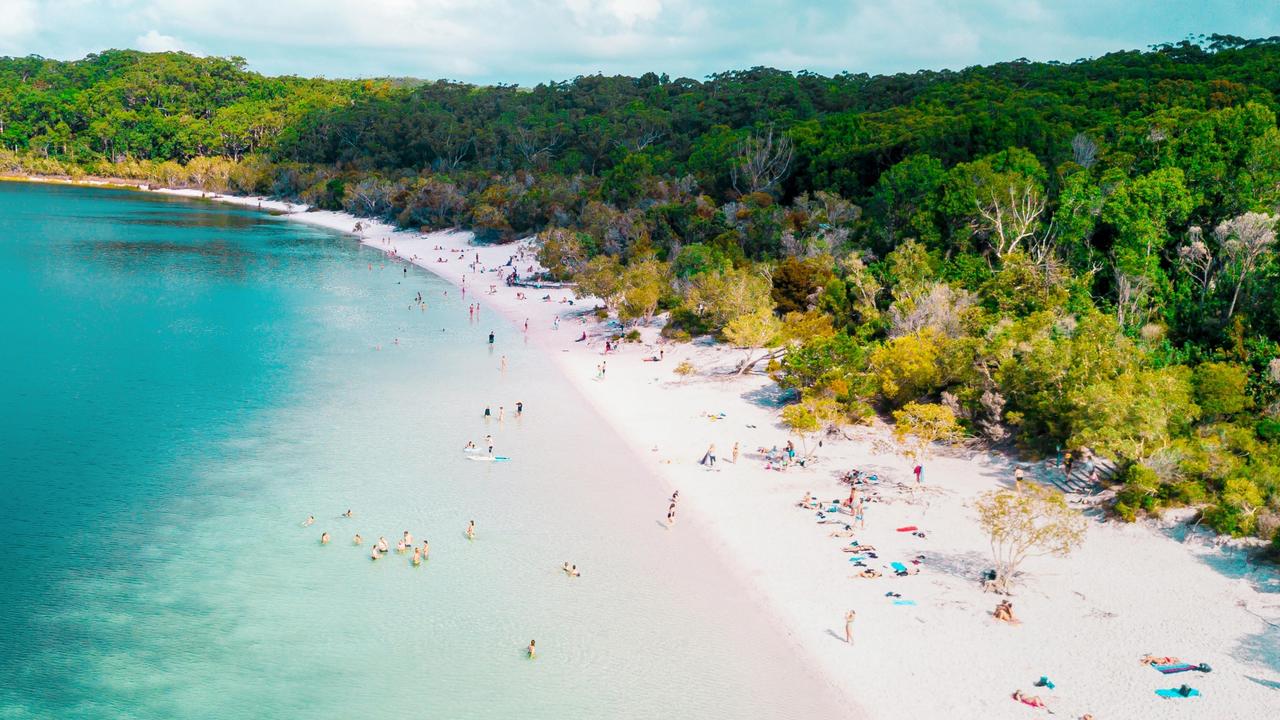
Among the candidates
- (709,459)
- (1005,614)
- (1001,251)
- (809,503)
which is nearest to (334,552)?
(709,459)

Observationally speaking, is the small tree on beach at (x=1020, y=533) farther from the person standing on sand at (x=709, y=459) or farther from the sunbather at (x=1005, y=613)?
the person standing on sand at (x=709, y=459)

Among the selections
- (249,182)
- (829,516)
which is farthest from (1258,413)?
(249,182)

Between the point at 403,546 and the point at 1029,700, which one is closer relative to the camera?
the point at 1029,700

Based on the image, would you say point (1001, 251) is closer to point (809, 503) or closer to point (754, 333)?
point (754, 333)

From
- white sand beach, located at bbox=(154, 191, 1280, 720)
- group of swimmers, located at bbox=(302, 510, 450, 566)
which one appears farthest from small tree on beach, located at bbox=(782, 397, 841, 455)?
group of swimmers, located at bbox=(302, 510, 450, 566)

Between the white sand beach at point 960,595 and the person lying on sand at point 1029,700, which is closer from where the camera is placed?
the person lying on sand at point 1029,700

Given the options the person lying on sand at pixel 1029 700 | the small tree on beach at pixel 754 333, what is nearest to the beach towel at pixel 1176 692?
the person lying on sand at pixel 1029 700
